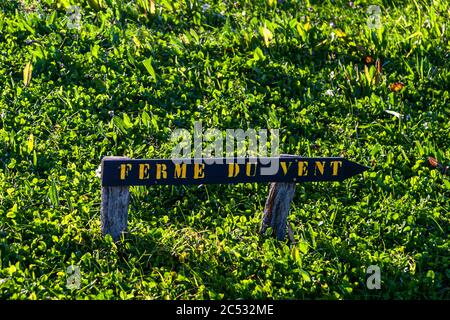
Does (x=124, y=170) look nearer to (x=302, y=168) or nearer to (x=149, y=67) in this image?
(x=302, y=168)

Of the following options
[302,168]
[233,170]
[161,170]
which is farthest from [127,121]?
[302,168]

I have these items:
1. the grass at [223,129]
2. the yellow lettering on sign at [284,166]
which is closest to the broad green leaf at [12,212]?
the grass at [223,129]

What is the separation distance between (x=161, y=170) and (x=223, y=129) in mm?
1577

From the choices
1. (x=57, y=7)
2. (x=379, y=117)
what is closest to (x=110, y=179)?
(x=379, y=117)

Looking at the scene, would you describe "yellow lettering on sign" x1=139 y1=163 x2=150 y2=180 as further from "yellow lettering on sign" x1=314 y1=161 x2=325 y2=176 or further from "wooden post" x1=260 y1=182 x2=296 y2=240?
"yellow lettering on sign" x1=314 y1=161 x2=325 y2=176

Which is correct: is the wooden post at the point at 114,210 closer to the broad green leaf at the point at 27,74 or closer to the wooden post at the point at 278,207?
the wooden post at the point at 278,207

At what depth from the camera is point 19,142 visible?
5879 millimetres

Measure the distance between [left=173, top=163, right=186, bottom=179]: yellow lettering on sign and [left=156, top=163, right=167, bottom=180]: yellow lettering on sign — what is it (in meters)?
0.07

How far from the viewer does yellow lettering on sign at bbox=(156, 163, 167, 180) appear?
4715 millimetres

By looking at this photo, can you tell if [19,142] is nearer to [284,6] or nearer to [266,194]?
[266,194]

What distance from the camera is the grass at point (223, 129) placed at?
494cm

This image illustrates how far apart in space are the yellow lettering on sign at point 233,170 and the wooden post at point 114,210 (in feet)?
2.26

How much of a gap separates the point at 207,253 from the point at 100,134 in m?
1.56

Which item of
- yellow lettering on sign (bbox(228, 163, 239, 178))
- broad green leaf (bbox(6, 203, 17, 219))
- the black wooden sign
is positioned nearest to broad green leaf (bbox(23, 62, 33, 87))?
broad green leaf (bbox(6, 203, 17, 219))
